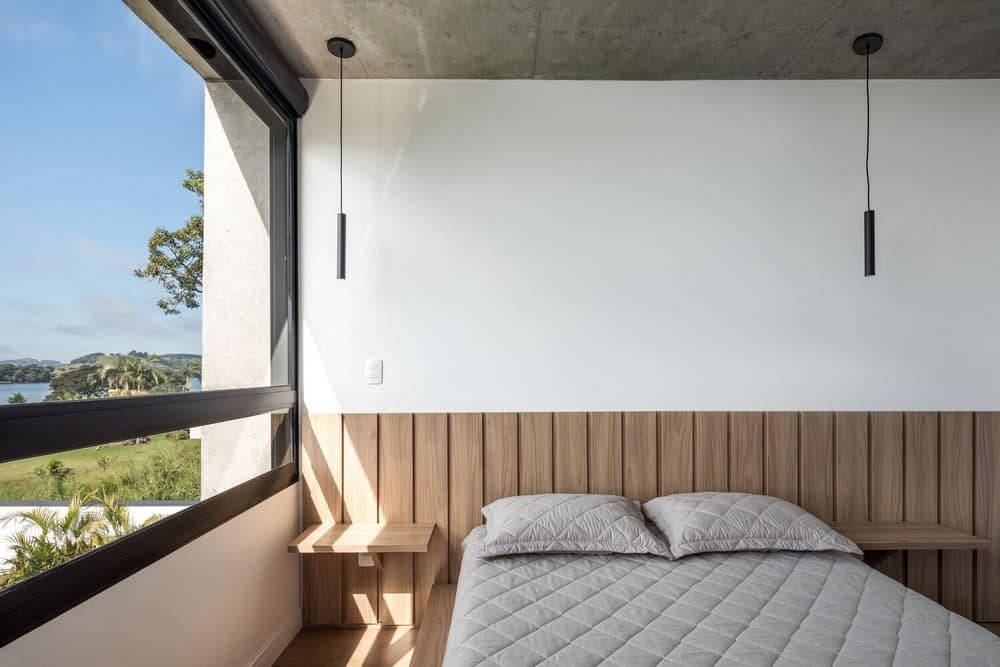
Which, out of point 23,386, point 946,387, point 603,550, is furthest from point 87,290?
point 946,387

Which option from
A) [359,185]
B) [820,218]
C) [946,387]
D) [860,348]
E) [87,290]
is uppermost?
[359,185]

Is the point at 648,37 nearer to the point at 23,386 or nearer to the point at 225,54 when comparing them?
the point at 225,54

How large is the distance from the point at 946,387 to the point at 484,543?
2297mm

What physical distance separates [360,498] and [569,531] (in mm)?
1007

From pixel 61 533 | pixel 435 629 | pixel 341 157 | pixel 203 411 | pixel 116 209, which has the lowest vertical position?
pixel 435 629

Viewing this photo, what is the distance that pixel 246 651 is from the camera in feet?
6.57

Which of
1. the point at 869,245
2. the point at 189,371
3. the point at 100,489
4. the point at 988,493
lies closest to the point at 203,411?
the point at 189,371

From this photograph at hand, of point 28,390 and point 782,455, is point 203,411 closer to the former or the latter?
point 28,390

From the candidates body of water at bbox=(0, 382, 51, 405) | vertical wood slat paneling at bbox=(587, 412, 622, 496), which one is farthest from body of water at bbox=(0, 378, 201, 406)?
vertical wood slat paneling at bbox=(587, 412, 622, 496)

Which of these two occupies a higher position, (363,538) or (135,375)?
(135,375)

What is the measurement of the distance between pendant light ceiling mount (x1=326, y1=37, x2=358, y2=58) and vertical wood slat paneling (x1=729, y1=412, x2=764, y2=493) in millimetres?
2372

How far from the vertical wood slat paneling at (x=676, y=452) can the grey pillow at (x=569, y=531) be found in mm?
373

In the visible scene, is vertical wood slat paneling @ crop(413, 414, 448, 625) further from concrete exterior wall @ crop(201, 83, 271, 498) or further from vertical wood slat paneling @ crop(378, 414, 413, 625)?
concrete exterior wall @ crop(201, 83, 271, 498)

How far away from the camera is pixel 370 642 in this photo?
2.31 meters
